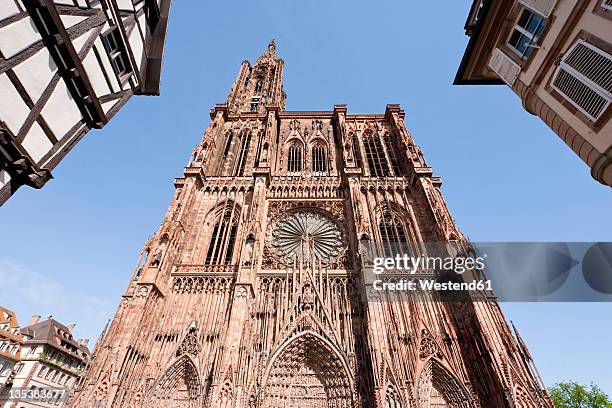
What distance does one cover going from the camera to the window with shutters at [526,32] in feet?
20.6

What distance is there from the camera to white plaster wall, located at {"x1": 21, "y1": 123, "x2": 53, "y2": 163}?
516 cm

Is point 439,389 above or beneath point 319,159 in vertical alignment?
beneath

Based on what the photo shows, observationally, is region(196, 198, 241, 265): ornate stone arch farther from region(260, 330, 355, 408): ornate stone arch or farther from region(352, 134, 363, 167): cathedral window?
region(352, 134, 363, 167): cathedral window

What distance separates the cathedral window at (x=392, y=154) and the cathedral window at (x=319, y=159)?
17.8ft

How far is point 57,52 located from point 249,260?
1205 cm

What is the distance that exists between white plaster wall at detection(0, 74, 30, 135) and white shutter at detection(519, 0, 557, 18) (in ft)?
33.2

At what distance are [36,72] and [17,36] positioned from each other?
0.58 m

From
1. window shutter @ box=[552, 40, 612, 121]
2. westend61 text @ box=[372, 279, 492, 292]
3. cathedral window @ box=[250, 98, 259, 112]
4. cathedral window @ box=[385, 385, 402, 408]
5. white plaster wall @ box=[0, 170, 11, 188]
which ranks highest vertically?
cathedral window @ box=[250, 98, 259, 112]

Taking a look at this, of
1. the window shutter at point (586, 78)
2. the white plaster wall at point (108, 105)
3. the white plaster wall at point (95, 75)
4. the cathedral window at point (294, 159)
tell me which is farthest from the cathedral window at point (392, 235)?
the white plaster wall at point (95, 75)

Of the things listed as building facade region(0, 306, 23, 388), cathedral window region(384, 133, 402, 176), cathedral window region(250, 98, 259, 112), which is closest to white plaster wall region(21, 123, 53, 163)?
cathedral window region(384, 133, 402, 176)

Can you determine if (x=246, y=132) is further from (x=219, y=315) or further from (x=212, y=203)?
(x=219, y=315)

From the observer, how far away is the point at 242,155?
23844 mm

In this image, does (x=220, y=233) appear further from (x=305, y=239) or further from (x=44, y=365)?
(x=44, y=365)

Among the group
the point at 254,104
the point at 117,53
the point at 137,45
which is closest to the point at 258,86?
the point at 254,104
